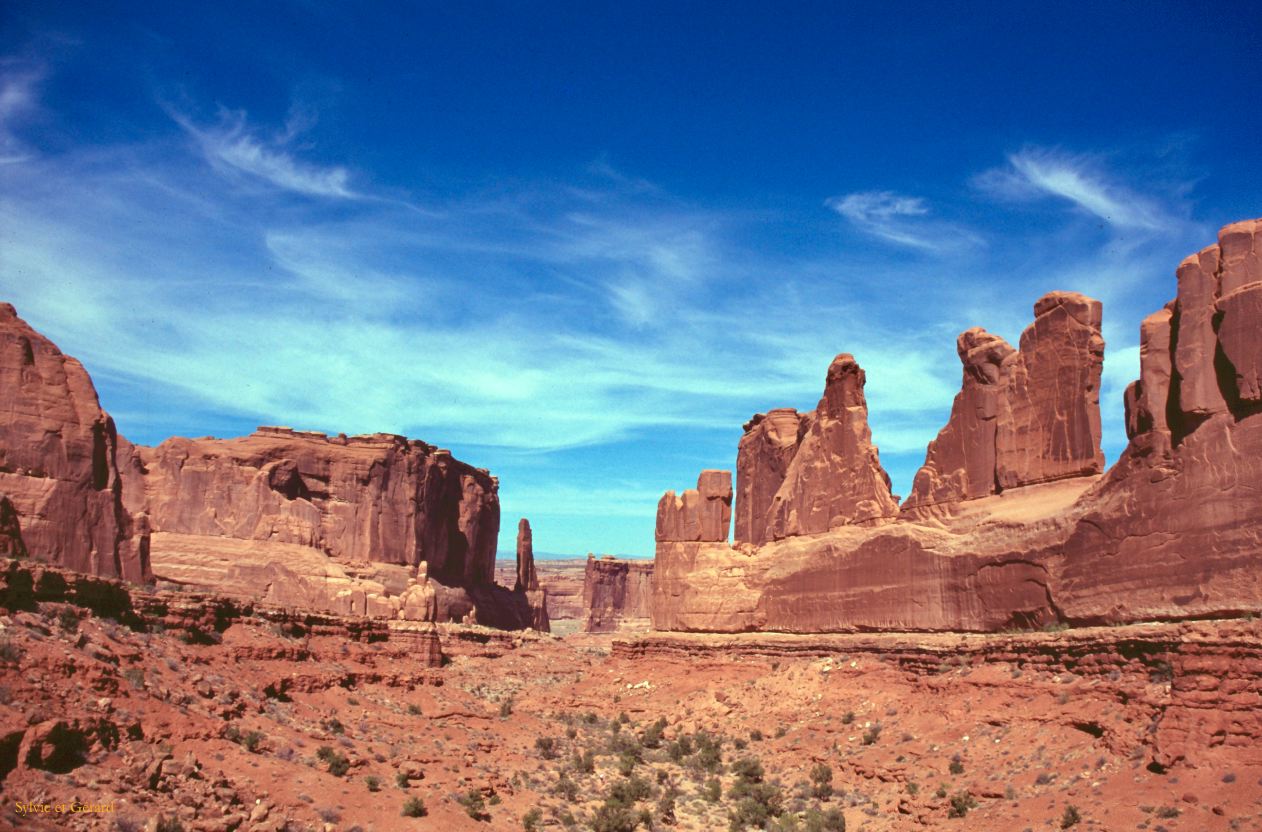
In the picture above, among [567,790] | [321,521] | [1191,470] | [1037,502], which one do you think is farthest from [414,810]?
[321,521]

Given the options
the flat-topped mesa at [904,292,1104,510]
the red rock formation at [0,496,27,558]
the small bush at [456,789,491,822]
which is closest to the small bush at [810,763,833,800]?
the small bush at [456,789,491,822]

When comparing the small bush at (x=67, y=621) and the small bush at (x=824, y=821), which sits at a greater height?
the small bush at (x=67, y=621)

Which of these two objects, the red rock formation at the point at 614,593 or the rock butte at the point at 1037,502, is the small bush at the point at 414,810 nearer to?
A: the rock butte at the point at 1037,502

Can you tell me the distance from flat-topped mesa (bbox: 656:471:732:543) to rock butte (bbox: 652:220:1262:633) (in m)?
0.09

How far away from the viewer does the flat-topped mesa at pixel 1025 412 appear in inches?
1116

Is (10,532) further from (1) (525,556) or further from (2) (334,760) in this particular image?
(1) (525,556)

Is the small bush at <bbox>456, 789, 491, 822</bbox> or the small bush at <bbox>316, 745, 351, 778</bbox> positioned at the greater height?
the small bush at <bbox>316, 745, 351, 778</bbox>

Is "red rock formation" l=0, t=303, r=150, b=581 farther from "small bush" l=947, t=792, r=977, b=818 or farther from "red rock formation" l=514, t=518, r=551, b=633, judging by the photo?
"red rock formation" l=514, t=518, r=551, b=633

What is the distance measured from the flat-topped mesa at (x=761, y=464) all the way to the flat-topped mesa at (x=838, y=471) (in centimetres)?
882

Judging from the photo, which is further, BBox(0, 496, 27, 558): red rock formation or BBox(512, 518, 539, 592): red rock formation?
BBox(512, 518, 539, 592): red rock formation

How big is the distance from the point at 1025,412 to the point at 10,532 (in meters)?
25.5

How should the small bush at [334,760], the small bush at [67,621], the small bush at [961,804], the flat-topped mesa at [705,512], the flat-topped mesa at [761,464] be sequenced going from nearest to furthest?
the small bush at [67,621] < the small bush at [961,804] < the small bush at [334,760] < the flat-topped mesa at [705,512] < the flat-topped mesa at [761,464]

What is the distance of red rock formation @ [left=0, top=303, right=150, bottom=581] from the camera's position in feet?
92.7

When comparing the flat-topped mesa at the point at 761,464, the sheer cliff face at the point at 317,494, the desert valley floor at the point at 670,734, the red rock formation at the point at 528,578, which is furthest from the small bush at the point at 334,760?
the red rock formation at the point at 528,578
